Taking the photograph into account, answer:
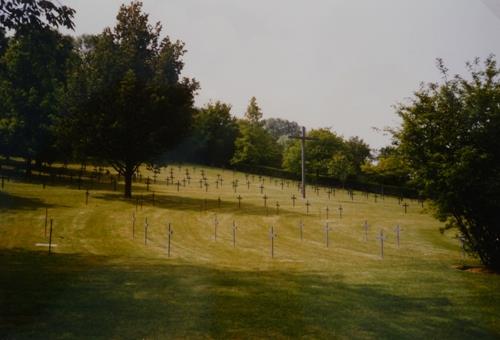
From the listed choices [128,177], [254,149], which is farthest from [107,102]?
[254,149]

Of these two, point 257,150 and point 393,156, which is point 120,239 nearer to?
point 393,156

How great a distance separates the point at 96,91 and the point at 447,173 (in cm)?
3447

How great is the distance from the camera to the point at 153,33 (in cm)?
4531

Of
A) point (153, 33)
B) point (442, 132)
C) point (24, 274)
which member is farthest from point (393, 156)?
point (153, 33)

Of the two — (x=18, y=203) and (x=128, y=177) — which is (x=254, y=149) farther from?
(x=18, y=203)

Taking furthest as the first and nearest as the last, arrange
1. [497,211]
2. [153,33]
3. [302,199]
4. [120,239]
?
1. [302,199]
2. [153,33]
3. [120,239]
4. [497,211]

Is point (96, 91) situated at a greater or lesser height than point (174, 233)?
greater

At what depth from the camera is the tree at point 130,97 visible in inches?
1543

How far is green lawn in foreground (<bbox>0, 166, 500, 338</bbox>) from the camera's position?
932 cm

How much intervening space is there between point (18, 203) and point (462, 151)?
107ft

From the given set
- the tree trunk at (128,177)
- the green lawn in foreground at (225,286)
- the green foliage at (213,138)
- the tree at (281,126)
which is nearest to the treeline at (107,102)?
the tree trunk at (128,177)

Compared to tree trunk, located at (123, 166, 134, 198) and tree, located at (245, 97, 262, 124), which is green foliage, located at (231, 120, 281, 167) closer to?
tree, located at (245, 97, 262, 124)

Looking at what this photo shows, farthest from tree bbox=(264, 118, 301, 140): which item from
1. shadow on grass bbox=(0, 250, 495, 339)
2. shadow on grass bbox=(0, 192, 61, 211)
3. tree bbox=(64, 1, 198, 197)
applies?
shadow on grass bbox=(0, 250, 495, 339)

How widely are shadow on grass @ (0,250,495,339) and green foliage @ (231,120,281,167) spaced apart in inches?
2684
